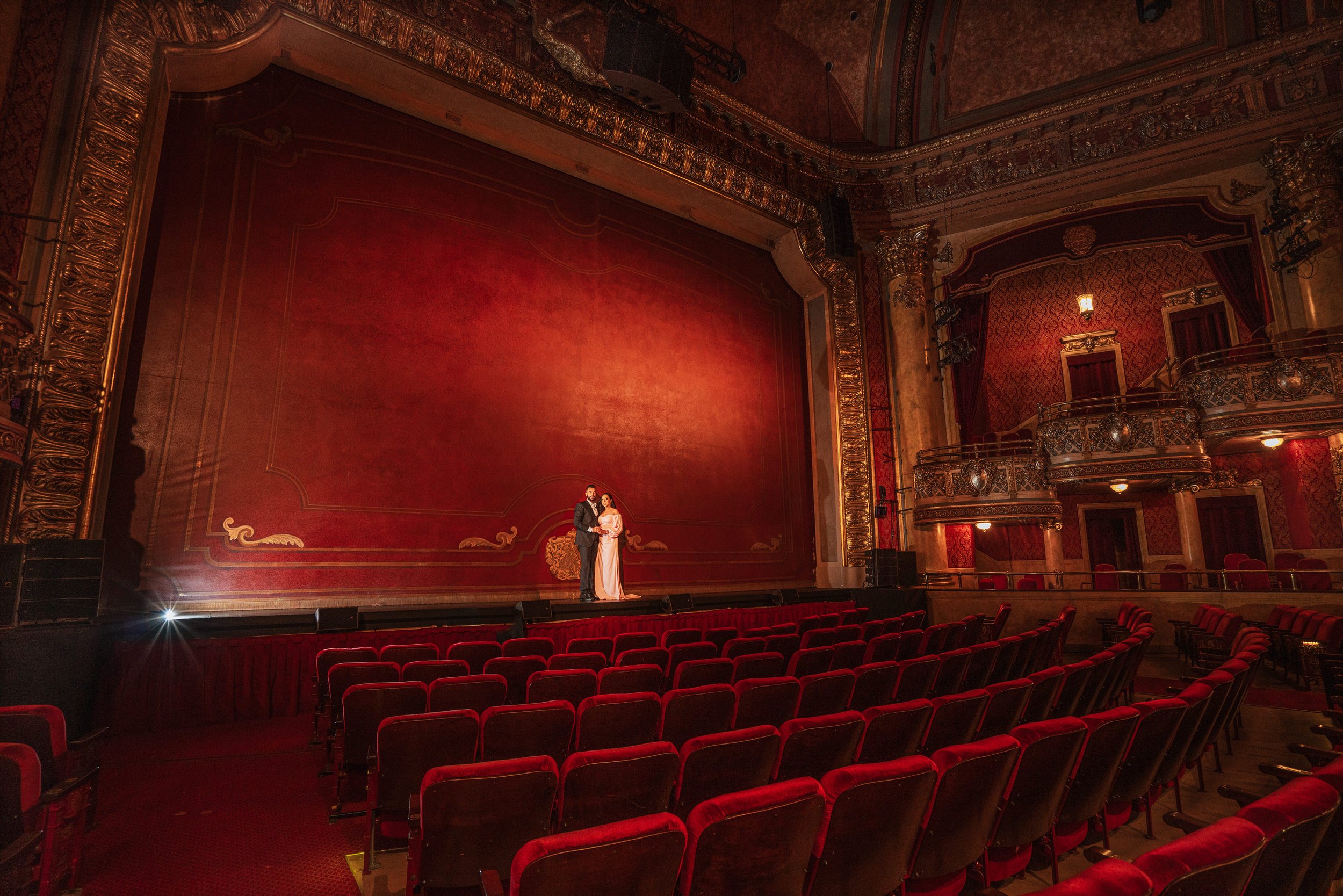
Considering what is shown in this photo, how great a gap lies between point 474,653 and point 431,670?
737mm

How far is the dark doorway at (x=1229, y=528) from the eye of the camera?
34.1 feet

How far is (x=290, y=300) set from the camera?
639 centimetres

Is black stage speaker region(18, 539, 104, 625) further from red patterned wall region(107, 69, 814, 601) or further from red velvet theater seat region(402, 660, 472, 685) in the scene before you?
red velvet theater seat region(402, 660, 472, 685)

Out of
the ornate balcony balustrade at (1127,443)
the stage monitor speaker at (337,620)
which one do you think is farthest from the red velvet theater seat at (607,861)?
the ornate balcony balustrade at (1127,443)

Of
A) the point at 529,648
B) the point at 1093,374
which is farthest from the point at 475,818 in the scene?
the point at 1093,374

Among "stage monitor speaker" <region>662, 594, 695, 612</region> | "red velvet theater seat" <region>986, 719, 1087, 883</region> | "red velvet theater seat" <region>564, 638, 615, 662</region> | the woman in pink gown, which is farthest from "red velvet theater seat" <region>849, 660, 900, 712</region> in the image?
the woman in pink gown

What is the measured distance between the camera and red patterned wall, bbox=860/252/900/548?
34.2ft

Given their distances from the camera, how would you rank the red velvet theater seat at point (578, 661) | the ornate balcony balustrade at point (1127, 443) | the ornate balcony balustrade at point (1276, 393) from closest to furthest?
the red velvet theater seat at point (578, 661), the ornate balcony balustrade at point (1276, 393), the ornate balcony balustrade at point (1127, 443)

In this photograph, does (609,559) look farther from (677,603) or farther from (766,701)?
(766,701)

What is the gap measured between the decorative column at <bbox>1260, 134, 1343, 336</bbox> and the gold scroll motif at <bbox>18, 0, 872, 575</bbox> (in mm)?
9995

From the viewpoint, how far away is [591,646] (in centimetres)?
462

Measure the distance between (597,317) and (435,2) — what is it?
3.72m

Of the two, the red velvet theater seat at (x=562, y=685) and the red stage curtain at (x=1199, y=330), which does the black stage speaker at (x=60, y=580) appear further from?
the red stage curtain at (x=1199, y=330)

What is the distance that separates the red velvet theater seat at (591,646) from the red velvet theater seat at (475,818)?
108 inches
